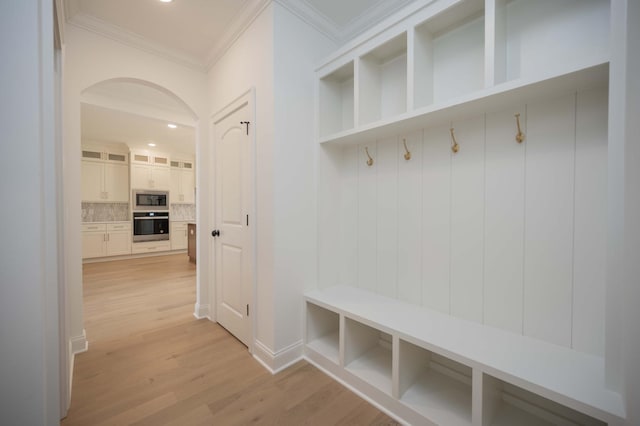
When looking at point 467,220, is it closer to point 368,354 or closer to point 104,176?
point 368,354

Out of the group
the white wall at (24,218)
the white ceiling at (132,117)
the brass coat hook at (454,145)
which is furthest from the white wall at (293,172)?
the white ceiling at (132,117)

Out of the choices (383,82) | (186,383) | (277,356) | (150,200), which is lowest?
(186,383)

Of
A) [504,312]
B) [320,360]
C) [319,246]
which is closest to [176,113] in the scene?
[319,246]

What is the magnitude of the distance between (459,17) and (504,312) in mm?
1694

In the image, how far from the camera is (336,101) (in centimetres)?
220

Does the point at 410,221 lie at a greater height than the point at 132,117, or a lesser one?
lesser

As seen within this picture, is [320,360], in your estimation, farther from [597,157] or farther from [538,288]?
[597,157]

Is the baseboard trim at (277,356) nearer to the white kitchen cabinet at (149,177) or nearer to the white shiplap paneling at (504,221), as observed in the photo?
the white shiplap paneling at (504,221)

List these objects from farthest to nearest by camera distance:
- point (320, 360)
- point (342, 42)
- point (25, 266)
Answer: point (342, 42) → point (320, 360) → point (25, 266)

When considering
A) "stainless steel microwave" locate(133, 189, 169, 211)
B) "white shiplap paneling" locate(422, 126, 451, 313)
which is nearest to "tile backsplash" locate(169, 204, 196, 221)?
"stainless steel microwave" locate(133, 189, 169, 211)

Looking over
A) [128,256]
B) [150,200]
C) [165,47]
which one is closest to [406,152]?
[165,47]

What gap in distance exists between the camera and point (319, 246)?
2098 mm

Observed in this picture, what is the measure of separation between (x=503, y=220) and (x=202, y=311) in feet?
9.40

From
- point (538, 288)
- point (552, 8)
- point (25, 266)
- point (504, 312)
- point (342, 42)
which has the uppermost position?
point (342, 42)
